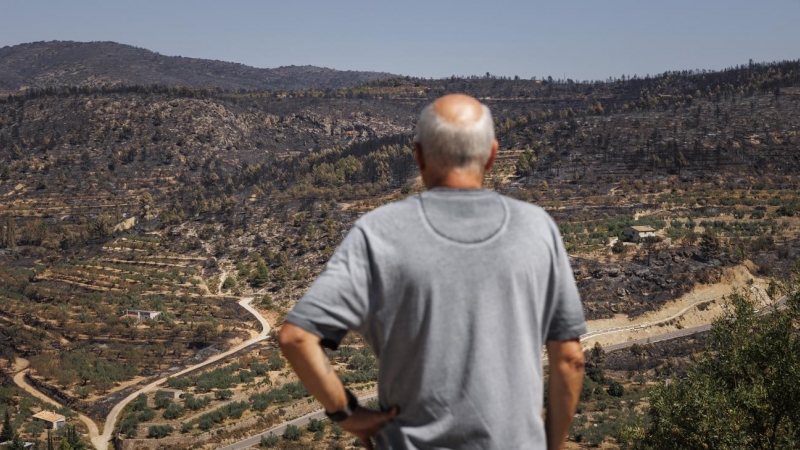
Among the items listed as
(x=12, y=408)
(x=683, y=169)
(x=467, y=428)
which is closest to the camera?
(x=467, y=428)

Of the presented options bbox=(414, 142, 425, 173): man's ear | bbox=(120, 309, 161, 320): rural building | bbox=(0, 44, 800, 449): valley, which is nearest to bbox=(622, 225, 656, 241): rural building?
bbox=(0, 44, 800, 449): valley

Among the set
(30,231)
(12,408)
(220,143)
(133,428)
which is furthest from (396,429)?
(220,143)

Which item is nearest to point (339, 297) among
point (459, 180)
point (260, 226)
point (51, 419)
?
point (459, 180)

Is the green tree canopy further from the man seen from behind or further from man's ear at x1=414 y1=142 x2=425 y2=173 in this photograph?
man's ear at x1=414 y1=142 x2=425 y2=173

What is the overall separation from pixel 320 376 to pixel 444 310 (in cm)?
51

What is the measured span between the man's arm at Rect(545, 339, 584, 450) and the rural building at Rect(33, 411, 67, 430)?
3234cm

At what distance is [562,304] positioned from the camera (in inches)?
114

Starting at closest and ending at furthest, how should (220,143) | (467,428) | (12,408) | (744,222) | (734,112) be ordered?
(467,428), (12,408), (744,222), (734,112), (220,143)

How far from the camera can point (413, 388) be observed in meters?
2.72

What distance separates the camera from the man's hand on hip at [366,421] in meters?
2.79

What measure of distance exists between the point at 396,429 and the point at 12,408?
3539 cm

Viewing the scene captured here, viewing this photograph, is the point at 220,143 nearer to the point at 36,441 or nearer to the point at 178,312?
the point at 178,312

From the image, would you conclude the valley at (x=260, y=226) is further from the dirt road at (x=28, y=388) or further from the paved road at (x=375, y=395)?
the paved road at (x=375, y=395)

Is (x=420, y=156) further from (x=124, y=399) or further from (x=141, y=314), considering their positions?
(x=141, y=314)
